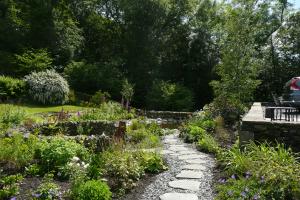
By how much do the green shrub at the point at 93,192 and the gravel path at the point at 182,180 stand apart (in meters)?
0.42

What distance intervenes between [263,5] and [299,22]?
3.40 metres

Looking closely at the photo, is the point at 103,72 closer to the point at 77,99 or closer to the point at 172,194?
the point at 77,99

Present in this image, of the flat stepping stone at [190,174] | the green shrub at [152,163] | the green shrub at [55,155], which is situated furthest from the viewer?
the green shrub at [152,163]

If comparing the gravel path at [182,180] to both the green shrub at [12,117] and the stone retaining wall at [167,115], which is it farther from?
the stone retaining wall at [167,115]

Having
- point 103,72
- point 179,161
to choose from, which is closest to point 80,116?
point 179,161

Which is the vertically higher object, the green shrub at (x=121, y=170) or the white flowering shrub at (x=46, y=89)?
the white flowering shrub at (x=46, y=89)

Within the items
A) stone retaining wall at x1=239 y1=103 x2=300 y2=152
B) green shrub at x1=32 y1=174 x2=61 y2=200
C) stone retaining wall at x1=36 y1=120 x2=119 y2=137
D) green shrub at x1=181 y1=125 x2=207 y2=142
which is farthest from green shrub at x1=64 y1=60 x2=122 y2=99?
green shrub at x1=32 y1=174 x2=61 y2=200

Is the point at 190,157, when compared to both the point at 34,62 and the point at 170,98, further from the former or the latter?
the point at 34,62

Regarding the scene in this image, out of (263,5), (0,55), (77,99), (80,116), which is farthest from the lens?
(263,5)

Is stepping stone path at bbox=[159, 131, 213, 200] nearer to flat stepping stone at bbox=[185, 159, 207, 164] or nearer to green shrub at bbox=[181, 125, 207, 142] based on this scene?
flat stepping stone at bbox=[185, 159, 207, 164]

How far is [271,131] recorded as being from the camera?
7211 millimetres

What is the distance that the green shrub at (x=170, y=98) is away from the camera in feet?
65.2

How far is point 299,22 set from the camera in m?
22.5

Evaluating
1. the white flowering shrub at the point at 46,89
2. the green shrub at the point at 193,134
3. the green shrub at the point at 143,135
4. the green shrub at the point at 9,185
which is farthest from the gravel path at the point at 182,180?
the white flowering shrub at the point at 46,89
